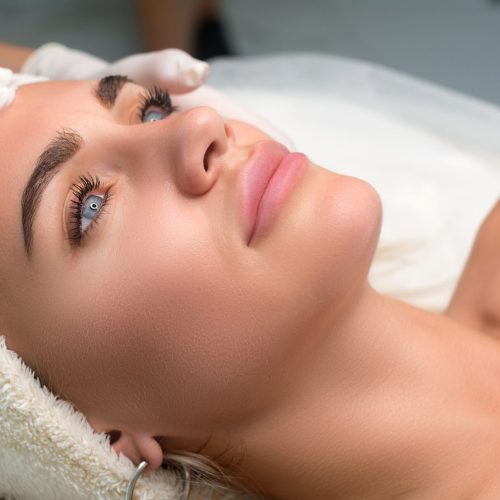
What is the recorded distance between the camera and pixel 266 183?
3.00 feet

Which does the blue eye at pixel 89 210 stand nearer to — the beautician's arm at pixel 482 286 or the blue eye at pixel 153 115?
the blue eye at pixel 153 115

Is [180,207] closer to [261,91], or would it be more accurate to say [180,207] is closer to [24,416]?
[24,416]

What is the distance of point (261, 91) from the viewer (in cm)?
166

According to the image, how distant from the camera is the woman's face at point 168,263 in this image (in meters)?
0.88

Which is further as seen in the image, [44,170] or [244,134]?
[244,134]

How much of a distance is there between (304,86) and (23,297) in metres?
1.01

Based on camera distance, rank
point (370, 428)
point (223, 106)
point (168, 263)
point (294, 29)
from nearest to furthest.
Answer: point (168, 263) < point (370, 428) < point (223, 106) < point (294, 29)

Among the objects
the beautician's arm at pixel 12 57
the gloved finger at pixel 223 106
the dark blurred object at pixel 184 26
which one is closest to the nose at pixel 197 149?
the gloved finger at pixel 223 106

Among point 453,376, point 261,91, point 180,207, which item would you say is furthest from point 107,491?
point 261,91

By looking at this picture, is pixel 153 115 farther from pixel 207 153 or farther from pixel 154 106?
pixel 207 153

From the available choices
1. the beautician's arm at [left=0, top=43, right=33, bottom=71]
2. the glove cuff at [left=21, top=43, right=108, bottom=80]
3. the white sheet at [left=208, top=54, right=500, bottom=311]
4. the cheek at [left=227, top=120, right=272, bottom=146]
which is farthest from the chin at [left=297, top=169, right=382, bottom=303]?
the beautician's arm at [left=0, top=43, right=33, bottom=71]

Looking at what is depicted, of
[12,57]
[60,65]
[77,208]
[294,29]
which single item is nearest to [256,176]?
[77,208]

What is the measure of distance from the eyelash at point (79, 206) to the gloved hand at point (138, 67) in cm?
34

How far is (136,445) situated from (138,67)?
627 millimetres
